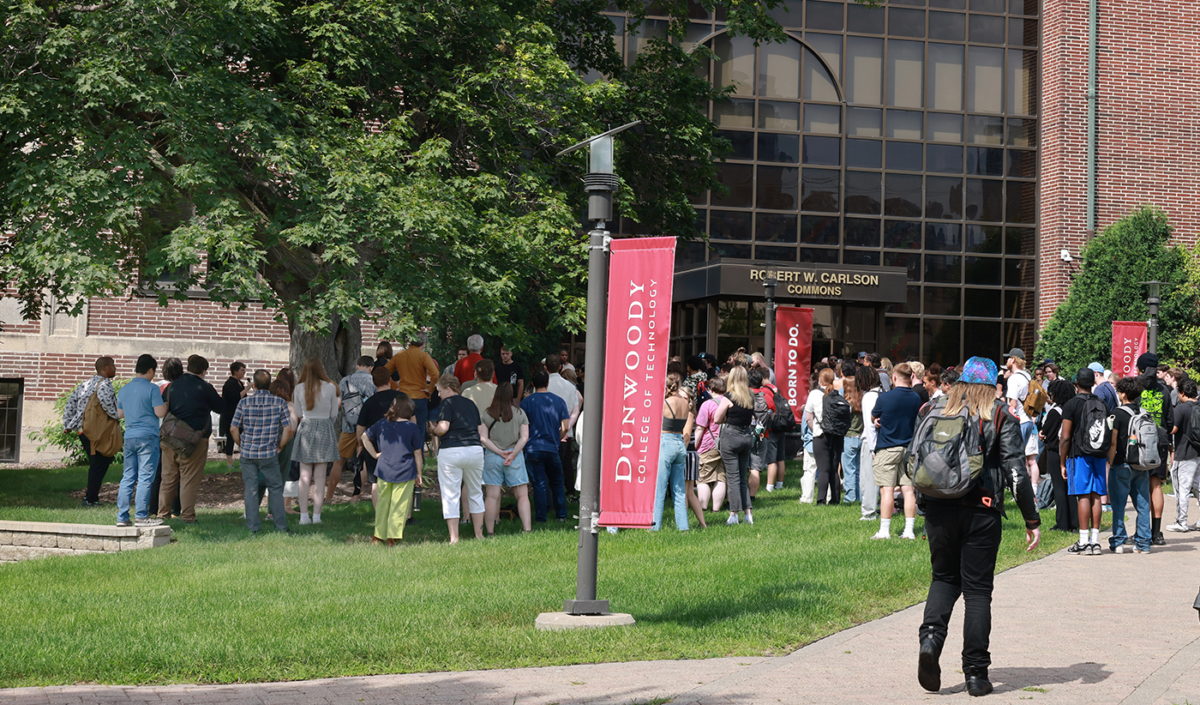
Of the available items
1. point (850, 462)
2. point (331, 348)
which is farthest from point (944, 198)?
point (331, 348)

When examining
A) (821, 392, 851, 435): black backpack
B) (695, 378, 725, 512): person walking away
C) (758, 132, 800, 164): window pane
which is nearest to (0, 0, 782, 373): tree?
(695, 378, 725, 512): person walking away

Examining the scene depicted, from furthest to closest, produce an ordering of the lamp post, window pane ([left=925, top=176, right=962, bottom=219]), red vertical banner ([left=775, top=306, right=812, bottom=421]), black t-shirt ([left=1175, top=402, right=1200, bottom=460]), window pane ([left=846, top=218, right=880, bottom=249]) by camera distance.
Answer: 1. window pane ([left=925, top=176, right=962, bottom=219])
2. window pane ([left=846, top=218, right=880, bottom=249])
3. red vertical banner ([left=775, top=306, right=812, bottom=421])
4. black t-shirt ([left=1175, top=402, right=1200, bottom=460])
5. the lamp post

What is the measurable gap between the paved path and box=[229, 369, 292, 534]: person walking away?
6.74 meters

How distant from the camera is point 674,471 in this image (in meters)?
12.4

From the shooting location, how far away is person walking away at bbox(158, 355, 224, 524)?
45.2ft

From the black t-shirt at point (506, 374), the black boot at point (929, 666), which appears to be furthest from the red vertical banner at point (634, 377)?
the black t-shirt at point (506, 374)

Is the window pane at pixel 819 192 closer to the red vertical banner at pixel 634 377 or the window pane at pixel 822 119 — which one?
the window pane at pixel 822 119

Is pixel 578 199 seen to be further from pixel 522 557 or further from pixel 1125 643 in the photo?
pixel 1125 643

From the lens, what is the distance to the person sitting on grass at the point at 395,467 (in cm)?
1234

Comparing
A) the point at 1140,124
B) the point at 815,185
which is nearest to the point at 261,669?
the point at 815,185

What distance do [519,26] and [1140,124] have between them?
20.5m

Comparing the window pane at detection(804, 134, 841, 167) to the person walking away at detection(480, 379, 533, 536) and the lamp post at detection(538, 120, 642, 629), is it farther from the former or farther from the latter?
the lamp post at detection(538, 120, 642, 629)

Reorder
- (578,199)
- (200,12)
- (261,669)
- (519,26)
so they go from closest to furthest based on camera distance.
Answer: (261,669), (200,12), (519,26), (578,199)

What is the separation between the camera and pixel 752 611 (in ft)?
27.6
